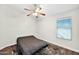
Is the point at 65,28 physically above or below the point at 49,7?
below

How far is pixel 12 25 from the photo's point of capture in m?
1.88

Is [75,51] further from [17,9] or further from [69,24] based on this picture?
[17,9]

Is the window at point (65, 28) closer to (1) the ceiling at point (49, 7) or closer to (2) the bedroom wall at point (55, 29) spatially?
(2) the bedroom wall at point (55, 29)

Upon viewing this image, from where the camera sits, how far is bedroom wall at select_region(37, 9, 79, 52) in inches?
72.7

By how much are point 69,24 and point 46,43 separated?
1.51 ft

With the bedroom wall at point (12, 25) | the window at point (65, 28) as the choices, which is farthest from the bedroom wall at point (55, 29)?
the bedroom wall at point (12, 25)

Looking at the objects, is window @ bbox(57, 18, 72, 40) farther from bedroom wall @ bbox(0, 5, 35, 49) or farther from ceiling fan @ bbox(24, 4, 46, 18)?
bedroom wall @ bbox(0, 5, 35, 49)

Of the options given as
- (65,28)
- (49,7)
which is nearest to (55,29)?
(65,28)

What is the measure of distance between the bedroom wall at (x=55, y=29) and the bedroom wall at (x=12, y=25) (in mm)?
157

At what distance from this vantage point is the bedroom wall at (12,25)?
1.86 meters

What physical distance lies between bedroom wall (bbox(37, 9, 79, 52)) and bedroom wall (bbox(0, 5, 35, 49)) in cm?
16

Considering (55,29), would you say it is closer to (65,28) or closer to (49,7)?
(65,28)

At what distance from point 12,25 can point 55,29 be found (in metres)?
0.67
